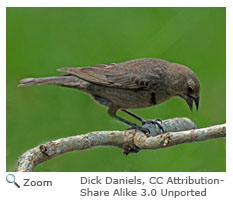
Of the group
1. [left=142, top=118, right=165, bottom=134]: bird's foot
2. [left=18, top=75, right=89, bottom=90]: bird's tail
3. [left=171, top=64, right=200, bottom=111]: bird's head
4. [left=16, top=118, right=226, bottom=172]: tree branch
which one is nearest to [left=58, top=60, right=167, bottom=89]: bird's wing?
[left=18, top=75, right=89, bottom=90]: bird's tail

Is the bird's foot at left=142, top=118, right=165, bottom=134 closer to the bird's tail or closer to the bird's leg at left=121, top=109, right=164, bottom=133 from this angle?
the bird's leg at left=121, top=109, right=164, bottom=133

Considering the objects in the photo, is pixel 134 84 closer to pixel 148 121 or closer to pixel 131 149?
pixel 148 121

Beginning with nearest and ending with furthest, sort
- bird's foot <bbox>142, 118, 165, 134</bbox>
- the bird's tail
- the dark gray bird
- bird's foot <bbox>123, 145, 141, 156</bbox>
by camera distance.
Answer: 1. bird's foot <bbox>123, 145, 141, 156</bbox>
2. the bird's tail
3. bird's foot <bbox>142, 118, 165, 134</bbox>
4. the dark gray bird

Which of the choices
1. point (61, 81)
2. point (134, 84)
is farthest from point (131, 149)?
point (61, 81)
